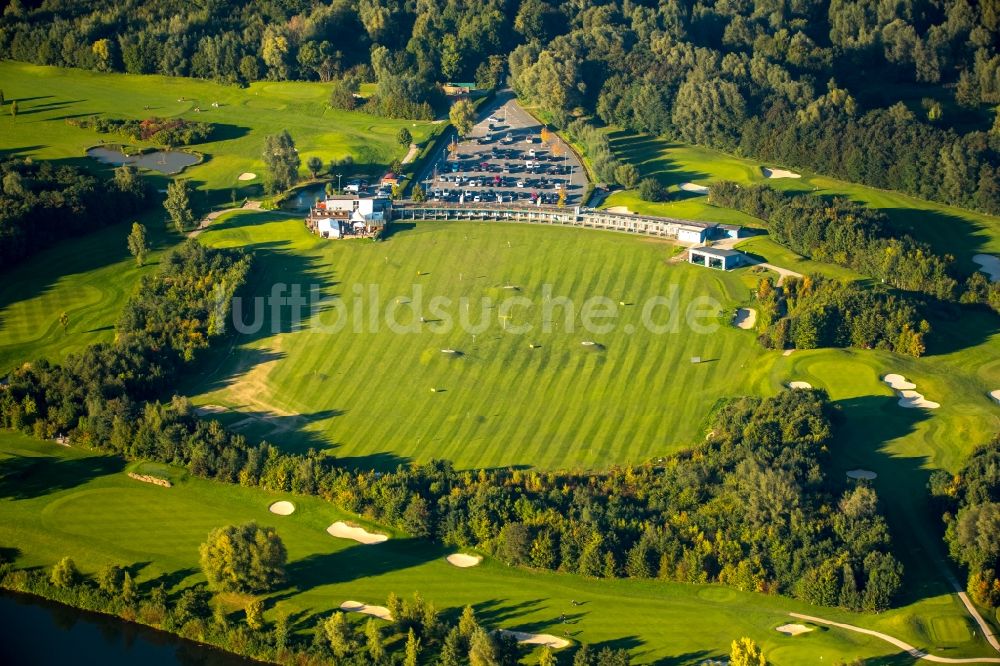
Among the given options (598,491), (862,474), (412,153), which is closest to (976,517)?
(862,474)

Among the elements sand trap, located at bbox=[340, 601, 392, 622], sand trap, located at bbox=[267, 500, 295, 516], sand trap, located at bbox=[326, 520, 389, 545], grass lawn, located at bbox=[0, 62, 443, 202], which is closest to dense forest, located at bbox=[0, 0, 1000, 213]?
grass lawn, located at bbox=[0, 62, 443, 202]

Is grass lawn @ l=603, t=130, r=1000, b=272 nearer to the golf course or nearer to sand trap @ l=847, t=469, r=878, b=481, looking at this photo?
the golf course

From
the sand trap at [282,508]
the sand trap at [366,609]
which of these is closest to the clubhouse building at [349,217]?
the sand trap at [282,508]

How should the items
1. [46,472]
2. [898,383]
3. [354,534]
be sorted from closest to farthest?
[354,534]
[46,472]
[898,383]

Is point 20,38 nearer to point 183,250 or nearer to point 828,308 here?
point 183,250

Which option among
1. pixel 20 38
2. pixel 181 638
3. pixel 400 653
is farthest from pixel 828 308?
pixel 20 38

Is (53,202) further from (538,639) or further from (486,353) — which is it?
(538,639)

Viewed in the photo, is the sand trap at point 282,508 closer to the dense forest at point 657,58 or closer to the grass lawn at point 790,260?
the grass lawn at point 790,260
